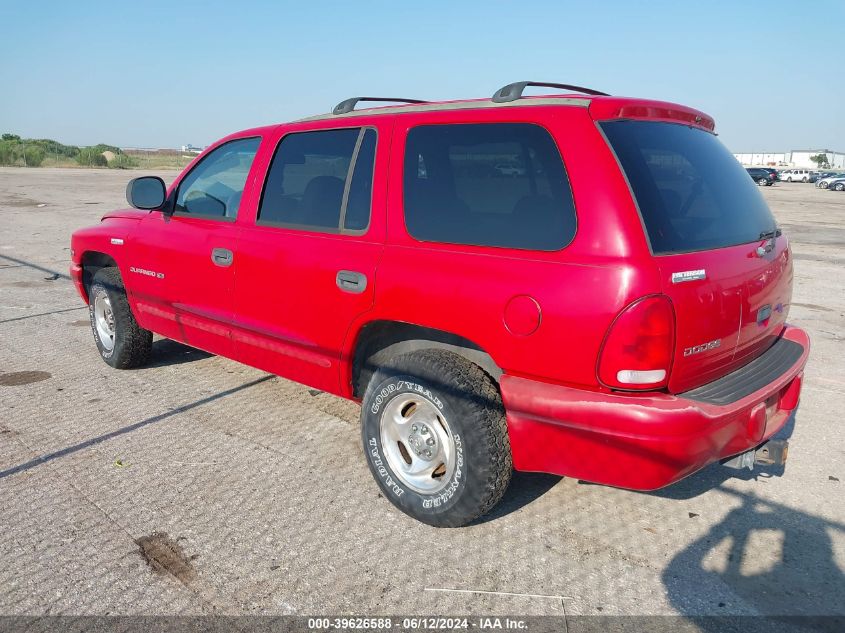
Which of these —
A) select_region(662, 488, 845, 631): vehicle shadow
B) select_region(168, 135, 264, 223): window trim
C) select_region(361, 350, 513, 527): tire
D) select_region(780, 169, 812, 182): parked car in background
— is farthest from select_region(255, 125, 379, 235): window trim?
select_region(780, 169, 812, 182): parked car in background

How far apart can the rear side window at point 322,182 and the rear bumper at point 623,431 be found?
4.17 feet

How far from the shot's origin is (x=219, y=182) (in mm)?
4527

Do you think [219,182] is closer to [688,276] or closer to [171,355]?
[171,355]

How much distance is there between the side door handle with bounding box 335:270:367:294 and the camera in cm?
337

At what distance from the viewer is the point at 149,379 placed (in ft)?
17.1

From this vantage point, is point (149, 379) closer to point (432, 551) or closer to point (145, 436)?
point (145, 436)

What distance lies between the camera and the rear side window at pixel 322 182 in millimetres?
3541

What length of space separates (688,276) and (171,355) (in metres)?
4.48

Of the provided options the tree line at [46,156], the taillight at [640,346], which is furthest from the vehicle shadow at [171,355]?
the tree line at [46,156]

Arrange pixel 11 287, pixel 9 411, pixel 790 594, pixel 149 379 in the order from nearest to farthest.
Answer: pixel 790 594, pixel 9 411, pixel 149 379, pixel 11 287

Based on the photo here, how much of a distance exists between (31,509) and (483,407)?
220cm

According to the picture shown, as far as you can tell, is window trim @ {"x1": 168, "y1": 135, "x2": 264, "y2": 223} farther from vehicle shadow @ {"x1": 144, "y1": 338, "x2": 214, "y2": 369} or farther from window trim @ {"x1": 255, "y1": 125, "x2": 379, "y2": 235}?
vehicle shadow @ {"x1": 144, "y1": 338, "x2": 214, "y2": 369}

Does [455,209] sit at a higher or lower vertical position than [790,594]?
higher

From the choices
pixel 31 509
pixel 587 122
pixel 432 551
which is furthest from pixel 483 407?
pixel 31 509
